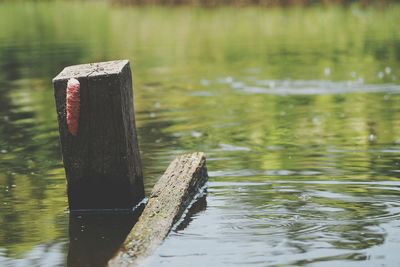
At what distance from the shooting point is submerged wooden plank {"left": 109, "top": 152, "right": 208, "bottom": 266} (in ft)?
21.5

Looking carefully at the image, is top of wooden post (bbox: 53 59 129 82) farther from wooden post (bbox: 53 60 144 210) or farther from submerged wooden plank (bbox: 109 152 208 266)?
submerged wooden plank (bbox: 109 152 208 266)

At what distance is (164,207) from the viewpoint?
24.7 ft

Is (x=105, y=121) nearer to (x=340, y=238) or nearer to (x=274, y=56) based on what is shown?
(x=340, y=238)

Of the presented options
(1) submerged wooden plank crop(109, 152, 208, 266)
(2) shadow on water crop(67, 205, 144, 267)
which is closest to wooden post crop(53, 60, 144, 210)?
(2) shadow on water crop(67, 205, 144, 267)

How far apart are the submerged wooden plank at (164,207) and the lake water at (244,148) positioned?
118 millimetres

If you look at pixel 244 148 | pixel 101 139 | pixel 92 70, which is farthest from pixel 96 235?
pixel 244 148

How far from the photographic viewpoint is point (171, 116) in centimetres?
1449

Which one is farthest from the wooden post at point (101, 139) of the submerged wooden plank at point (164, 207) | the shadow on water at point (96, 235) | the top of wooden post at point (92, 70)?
the submerged wooden plank at point (164, 207)

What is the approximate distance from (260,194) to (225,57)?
51.7 ft

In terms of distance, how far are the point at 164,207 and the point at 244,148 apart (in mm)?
3882

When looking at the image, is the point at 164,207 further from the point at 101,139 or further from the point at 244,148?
the point at 244,148

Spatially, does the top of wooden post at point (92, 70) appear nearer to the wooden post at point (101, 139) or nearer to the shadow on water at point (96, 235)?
the wooden post at point (101, 139)

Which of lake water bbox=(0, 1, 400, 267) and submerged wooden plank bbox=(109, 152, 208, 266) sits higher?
submerged wooden plank bbox=(109, 152, 208, 266)

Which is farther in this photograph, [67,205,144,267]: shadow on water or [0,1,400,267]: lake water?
[0,1,400,267]: lake water
